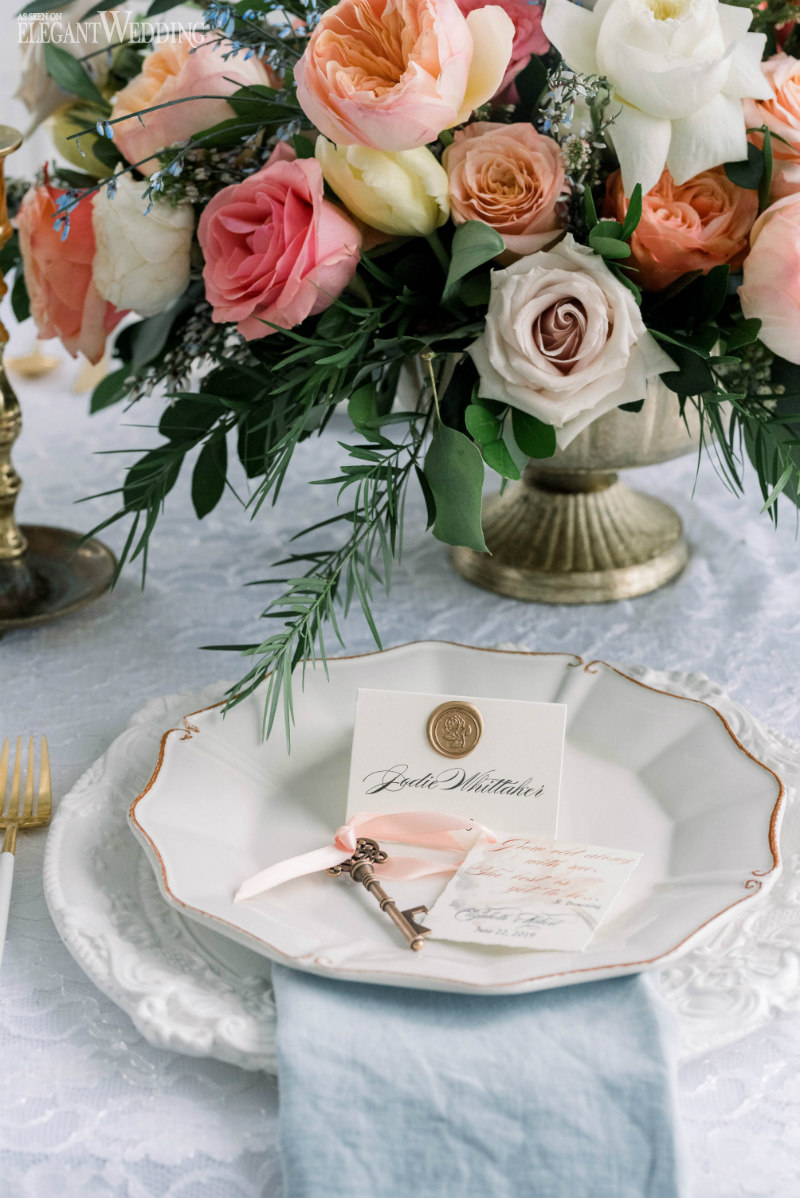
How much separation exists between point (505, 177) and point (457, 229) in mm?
39

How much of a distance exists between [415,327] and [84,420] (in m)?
0.65

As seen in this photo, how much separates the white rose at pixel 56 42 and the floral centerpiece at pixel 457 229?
0.38 ft

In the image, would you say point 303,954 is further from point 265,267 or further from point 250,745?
point 265,267

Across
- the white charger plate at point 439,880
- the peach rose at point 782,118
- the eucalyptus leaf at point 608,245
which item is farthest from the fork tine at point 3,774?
the peach rose at point 782,118

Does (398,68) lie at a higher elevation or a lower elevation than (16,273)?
higher

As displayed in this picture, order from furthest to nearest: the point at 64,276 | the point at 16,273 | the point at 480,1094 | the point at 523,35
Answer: the point at 16,273
the point at 64,276
the point at 523,35
the point at 480,1094

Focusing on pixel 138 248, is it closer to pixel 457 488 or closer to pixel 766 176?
pixel 457 488

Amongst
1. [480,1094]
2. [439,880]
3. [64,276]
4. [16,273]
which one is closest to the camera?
[480,1094]

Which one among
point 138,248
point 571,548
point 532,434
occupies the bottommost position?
point 571,548

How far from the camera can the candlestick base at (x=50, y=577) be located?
32.7 inches

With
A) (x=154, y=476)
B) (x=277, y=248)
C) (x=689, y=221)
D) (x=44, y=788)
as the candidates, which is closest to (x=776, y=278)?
(x=689, y=221)

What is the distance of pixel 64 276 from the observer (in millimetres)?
736

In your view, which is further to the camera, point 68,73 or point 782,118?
point 68,73

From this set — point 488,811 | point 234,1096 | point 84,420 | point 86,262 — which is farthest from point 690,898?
point 84,420
